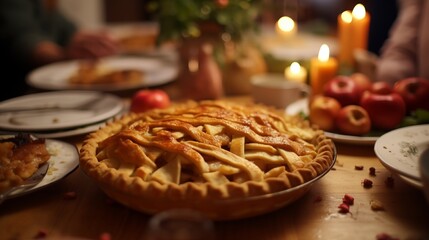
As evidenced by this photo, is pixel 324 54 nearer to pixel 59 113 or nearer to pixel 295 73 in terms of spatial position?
pixel 295 73

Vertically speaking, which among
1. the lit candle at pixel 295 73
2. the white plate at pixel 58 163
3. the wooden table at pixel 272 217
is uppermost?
the lit candle at pixel 295 73

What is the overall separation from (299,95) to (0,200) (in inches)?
52.6

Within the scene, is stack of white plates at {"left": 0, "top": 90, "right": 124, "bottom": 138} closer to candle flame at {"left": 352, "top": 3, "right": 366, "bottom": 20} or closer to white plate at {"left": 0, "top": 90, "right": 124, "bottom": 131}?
white plate at {"left": 0, "top": 90, "right": 124, "bottom": 131}

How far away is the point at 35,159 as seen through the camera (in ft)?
4.20

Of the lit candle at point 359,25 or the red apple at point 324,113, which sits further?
the lit candle at point 359,25

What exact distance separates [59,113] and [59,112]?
0.04 ft

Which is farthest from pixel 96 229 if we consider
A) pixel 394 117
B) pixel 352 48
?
pixel 352 48

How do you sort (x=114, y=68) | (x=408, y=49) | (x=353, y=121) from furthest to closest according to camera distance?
(x=114, y=68) < (x=408, y=49) < (x=353, y=121)

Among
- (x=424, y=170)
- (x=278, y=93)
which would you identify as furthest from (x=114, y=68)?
(x=424, y=170)

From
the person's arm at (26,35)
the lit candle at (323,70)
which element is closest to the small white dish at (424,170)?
the lit candle at (323,70)

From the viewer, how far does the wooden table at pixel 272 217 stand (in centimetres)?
107

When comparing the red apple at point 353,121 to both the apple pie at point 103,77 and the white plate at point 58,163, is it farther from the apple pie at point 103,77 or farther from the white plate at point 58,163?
the apple pie at point 103,77

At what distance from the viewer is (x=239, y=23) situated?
2125 mm

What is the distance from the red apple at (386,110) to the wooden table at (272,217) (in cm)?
36
